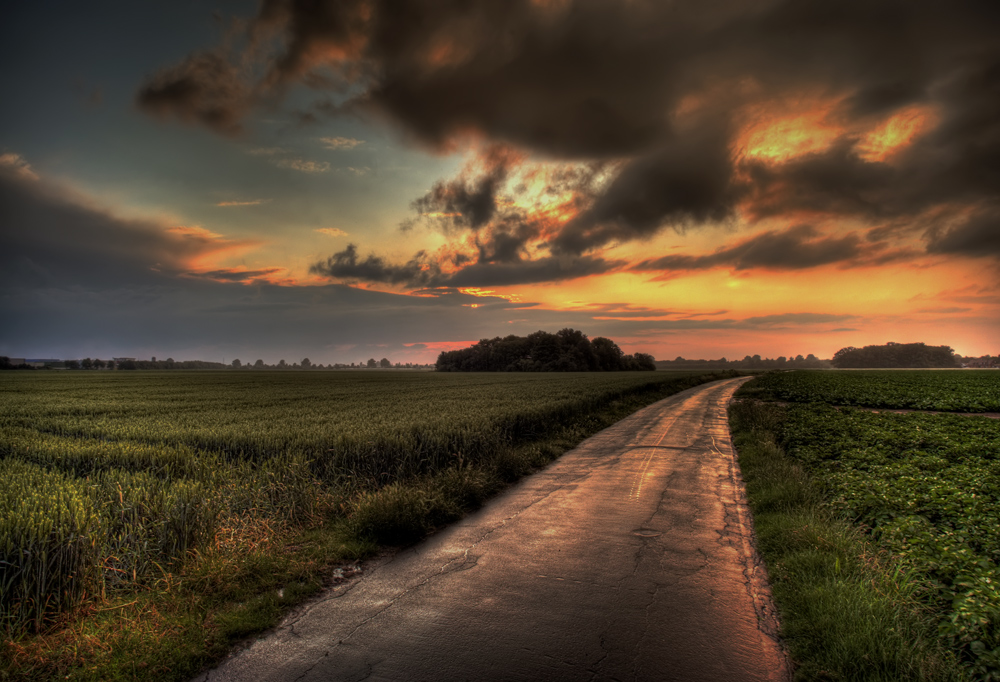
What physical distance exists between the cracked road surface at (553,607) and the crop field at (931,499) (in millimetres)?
1557

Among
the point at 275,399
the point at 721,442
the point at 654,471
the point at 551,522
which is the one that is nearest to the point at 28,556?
the point at 551,522

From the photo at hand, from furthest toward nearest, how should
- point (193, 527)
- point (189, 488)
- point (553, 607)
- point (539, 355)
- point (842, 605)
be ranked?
point (539, 355) → point (189, 488) → point (193, 527) → point (553, 607) → point (842, 605)

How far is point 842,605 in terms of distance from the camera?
449 centimetres

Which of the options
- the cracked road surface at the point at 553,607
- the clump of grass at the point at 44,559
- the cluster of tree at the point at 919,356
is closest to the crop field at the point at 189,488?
the clump of grass at the point at 44,559

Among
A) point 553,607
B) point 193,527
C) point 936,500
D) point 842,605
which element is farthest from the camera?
point 936,500

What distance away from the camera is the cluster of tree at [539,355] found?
120m

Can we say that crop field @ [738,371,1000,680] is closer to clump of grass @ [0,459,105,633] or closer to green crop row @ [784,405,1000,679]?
green crop row @ [784,405,1000,679]

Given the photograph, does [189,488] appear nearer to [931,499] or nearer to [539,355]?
[931,499]

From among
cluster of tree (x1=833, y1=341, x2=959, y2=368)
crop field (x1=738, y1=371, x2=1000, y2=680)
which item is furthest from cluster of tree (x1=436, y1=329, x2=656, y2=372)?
cluster of tree (x1=833, y1=341, x2=959, y2=368)

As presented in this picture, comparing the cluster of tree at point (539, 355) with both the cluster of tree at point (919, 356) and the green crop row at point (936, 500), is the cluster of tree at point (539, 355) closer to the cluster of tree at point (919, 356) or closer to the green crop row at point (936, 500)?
the green crop row at point (936, 500)

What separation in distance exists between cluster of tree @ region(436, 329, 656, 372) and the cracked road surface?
357 feet

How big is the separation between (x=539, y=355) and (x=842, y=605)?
384ft

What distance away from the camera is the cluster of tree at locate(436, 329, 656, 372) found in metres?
120

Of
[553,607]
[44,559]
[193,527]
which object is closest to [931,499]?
[553,607]
